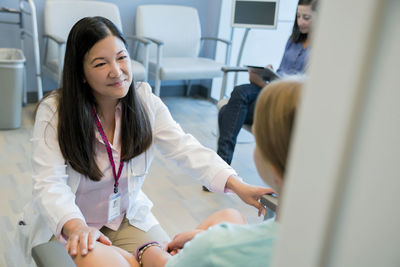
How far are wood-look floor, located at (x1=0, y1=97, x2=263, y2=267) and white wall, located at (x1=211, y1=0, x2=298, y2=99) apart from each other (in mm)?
1016

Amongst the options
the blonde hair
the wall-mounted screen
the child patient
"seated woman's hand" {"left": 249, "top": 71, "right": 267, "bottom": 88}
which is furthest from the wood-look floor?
the blonde hair

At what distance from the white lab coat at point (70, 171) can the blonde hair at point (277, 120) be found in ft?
2.29

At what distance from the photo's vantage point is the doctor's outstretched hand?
114cm

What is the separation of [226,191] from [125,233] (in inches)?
14.3

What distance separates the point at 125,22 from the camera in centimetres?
405

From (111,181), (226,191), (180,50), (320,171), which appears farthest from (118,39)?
(180,50)

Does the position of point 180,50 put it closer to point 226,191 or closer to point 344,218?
point 226,191

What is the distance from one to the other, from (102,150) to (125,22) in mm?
2998

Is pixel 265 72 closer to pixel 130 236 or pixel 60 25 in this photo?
pixel 130 236

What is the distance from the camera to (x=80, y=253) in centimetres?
100

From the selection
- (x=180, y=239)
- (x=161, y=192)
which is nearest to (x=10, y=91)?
(x=161, y=192)

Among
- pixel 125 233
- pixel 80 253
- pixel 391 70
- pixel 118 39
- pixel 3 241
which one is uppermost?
pixel 391 70

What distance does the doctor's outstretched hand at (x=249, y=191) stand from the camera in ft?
3.74

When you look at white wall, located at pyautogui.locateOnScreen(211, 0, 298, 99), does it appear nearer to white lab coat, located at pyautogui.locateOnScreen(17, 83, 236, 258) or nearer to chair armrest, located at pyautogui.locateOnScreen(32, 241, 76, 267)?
white lab coat, located at pyautogui.locateOnScreen(17, 83, 236, 258)
